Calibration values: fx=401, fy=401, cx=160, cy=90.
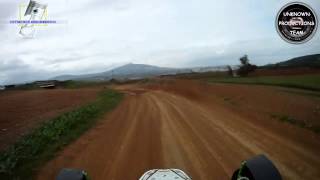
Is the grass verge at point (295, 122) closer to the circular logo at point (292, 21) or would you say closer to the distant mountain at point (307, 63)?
the circular logo at point (292, 21)

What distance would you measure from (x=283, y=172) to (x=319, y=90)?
2801 centimetres

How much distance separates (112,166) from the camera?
1057cm

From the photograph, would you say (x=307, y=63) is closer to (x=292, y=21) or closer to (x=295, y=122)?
(x=295, y=122)

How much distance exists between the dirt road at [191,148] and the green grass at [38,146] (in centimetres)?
45

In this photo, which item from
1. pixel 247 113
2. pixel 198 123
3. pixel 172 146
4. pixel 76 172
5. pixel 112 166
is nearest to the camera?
pixel 76 172

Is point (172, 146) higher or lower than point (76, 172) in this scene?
lower

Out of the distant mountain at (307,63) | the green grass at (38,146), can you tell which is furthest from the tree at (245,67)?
the green grass at (38,146)

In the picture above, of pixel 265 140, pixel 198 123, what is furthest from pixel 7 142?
pixel 265 140

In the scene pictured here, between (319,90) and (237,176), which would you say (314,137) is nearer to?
(237,176)

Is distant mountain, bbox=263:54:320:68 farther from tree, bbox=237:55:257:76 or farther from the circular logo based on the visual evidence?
the circular logo

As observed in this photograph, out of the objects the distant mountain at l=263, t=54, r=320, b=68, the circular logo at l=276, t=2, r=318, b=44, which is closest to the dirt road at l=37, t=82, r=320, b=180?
the circular logo at l=276, t=2, r=318, b=44

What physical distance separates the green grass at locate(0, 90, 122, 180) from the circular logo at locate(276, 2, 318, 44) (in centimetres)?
861

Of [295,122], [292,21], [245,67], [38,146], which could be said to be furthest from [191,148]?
[245,67]

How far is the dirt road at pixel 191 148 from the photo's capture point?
392 inches
